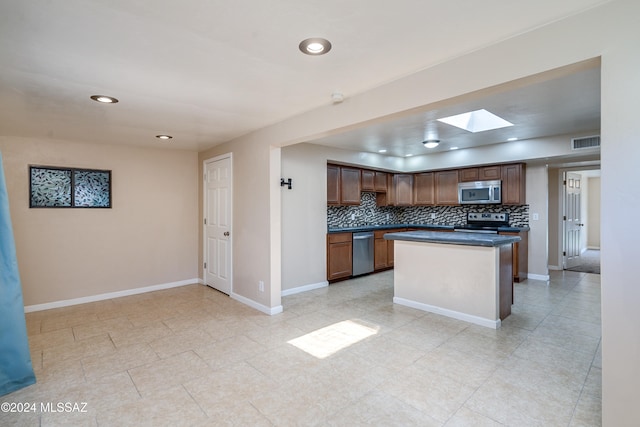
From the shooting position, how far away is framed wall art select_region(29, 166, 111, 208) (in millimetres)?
4152

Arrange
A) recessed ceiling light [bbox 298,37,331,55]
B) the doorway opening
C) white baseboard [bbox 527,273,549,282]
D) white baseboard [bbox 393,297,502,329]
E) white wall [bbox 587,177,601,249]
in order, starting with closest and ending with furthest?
recessed ceiling light [bbox 298,37,331,55] < white baseboard [bbox 393,297,502,329] < white baseboard [bbox 527,273,549,282] < the doorway opening < white wall [bbox 587,177,601,249]

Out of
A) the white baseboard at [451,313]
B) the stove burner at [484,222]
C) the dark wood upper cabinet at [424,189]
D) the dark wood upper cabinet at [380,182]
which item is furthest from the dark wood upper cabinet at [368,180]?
the white baseboard at [451,313]

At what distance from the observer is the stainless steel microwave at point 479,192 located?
569 cm

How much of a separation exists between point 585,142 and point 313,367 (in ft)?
16.3

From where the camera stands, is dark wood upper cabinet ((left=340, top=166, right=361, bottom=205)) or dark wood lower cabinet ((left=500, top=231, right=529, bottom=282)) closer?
dark wood lower cabinet ((left=500, top=231, right=529, bottom=282))

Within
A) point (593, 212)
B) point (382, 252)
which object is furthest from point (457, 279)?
point (593, 212)

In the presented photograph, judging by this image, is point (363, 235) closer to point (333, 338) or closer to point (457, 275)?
point (457, 275)

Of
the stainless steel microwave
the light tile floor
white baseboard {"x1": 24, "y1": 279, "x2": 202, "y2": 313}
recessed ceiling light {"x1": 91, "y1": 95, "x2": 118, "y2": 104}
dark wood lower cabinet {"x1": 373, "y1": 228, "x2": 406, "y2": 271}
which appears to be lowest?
the light tile floor

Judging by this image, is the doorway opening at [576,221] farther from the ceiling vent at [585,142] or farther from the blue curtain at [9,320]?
the blue curtain at [9,320]

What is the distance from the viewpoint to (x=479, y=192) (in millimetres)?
5902

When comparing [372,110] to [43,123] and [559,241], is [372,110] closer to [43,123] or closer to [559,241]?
[43,123]

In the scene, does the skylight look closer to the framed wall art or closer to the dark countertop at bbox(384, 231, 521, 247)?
the dark countertop at bbox(384, 231, 521, 247)

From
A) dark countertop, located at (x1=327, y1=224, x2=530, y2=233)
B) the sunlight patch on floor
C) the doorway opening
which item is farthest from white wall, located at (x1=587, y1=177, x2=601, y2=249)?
the sunlight patch on floor

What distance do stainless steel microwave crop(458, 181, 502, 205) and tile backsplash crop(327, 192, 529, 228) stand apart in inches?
19.5
